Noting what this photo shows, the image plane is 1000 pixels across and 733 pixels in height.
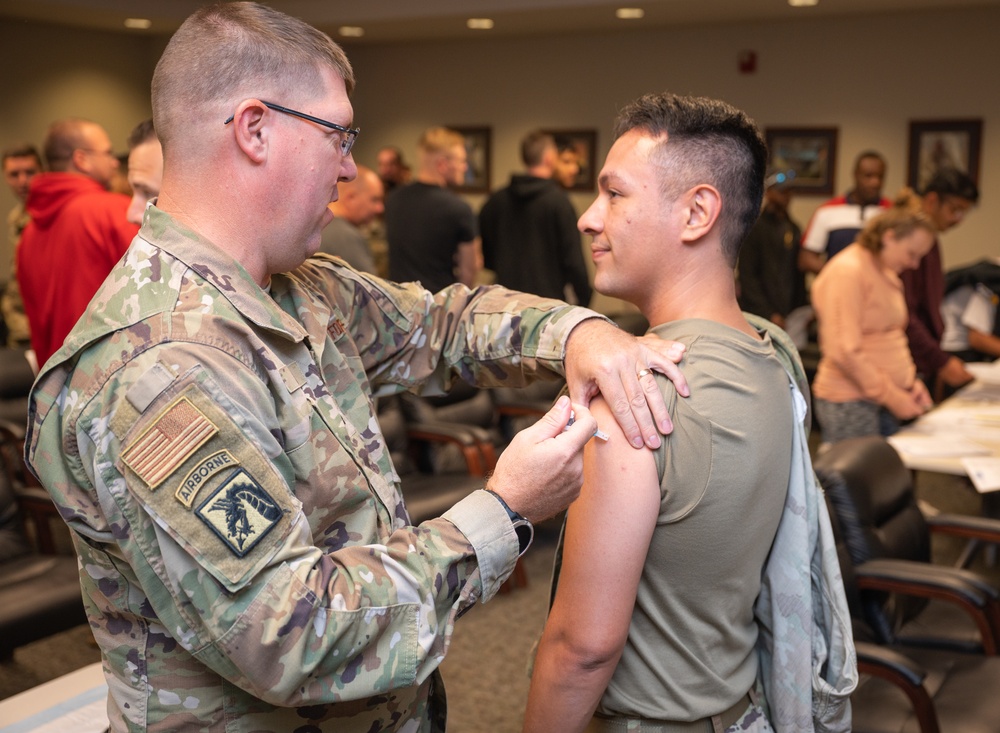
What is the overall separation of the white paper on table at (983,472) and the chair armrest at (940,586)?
59 centimetres

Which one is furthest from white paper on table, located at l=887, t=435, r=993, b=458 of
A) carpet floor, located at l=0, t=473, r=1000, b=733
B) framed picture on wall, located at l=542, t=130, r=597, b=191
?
framed picture on wall, located at l=542, t=130, r=597, b=191

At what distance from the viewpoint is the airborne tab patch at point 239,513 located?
884 millimetres

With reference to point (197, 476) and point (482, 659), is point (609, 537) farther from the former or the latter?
point (482, 659)

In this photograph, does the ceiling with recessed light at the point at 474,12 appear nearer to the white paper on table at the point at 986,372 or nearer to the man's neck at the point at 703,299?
the white paper on table at the point at 986,372

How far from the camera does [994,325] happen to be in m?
5.50

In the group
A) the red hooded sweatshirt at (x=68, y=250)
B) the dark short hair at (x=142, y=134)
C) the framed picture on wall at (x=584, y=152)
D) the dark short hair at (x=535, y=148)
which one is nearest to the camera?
the dark short hair at (x=142, y=134)

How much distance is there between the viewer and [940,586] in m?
2.31

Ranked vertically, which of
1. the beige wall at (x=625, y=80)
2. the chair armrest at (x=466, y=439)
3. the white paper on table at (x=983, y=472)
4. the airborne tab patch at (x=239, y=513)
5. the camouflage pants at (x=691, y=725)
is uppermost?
the beige wall at (x=625, y=80)

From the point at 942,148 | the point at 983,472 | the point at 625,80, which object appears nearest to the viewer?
the point at 983,472

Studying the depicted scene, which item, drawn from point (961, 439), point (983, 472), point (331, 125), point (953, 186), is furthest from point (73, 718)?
point (953, 186)

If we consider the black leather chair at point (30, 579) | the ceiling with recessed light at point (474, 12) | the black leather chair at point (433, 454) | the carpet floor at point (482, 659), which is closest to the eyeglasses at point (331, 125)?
the black leather chair at point (30, 579)

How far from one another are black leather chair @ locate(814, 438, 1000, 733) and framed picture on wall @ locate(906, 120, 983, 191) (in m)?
5.82

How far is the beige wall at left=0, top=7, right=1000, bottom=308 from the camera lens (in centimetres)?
770

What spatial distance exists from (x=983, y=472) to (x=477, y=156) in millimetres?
7609
